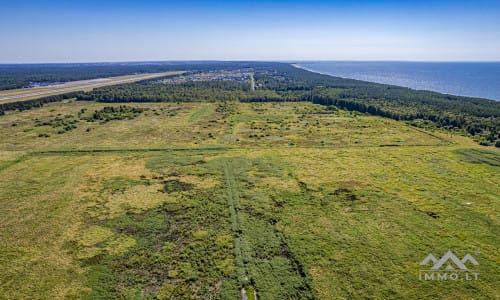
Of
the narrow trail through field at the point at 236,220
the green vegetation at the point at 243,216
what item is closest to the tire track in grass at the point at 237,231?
the narrow trail through field at the point at 236,220

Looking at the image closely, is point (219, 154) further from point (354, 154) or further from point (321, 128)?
point (321, 128)

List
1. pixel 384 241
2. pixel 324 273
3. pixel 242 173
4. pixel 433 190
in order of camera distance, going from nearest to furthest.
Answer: pixel 324 273 < pixel 384 241 < pixel 433 190 < pixel 242 173

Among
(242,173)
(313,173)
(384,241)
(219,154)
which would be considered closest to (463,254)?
(384,241)

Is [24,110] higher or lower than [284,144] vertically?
higher

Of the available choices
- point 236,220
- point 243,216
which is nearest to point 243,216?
point 243,216

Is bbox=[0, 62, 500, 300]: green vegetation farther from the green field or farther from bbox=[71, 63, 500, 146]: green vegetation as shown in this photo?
bbox=[71, 63, 500, 146]: green vegetation

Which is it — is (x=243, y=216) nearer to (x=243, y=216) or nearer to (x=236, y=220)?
(x=243, y=216)

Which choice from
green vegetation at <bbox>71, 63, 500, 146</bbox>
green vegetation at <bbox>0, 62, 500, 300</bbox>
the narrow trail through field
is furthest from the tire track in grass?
green vegetation at <bbox>71, 63, 500, 146</bbox>
